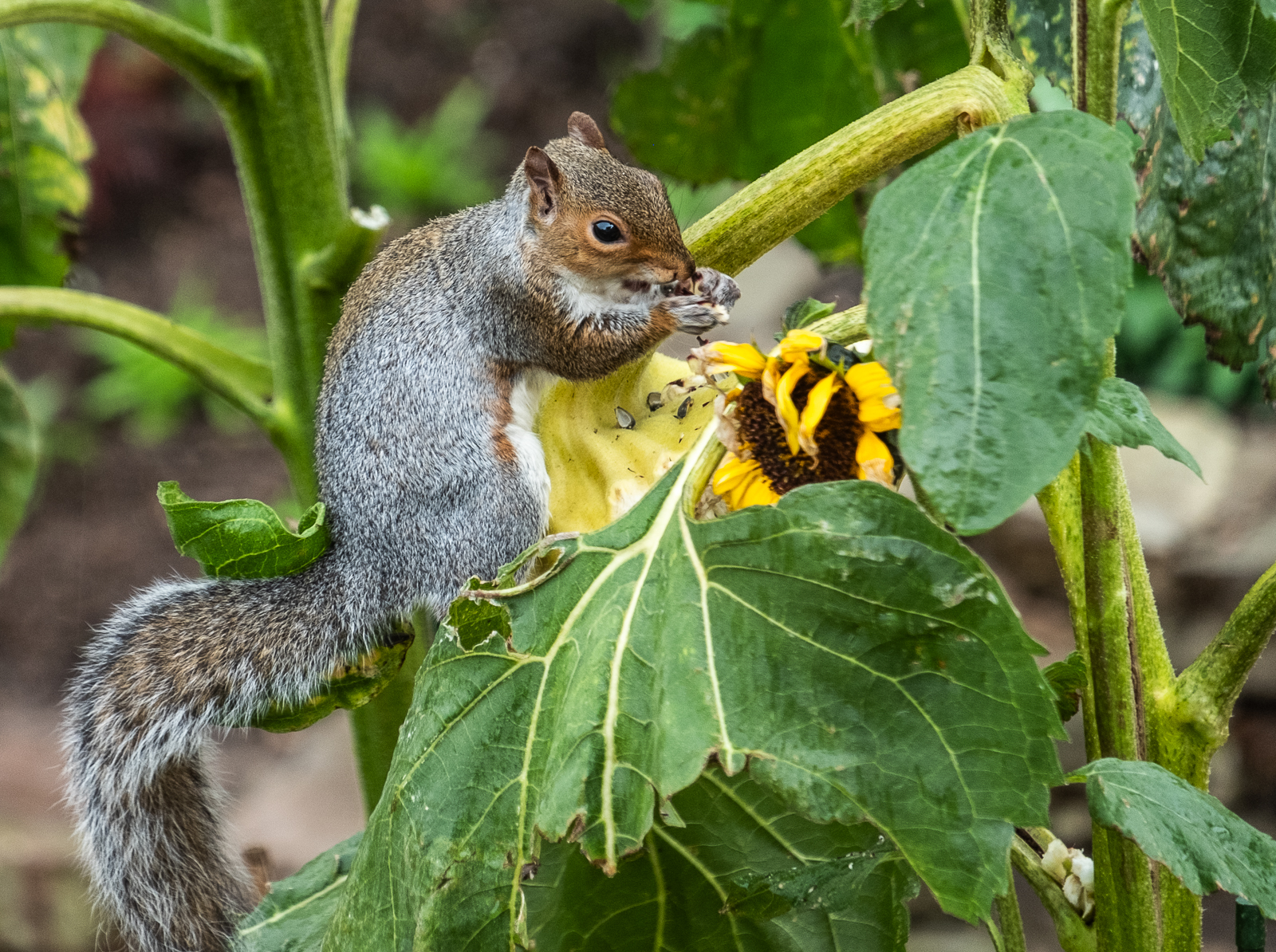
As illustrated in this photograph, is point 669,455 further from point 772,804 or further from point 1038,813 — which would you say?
point 1038,813

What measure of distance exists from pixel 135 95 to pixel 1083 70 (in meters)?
3.38

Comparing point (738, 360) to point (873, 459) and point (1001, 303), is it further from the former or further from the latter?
point (1001, 303)

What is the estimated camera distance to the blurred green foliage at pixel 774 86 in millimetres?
1189

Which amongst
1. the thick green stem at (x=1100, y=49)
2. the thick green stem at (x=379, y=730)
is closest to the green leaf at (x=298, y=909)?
the thick green stem at (x=379, y=730)

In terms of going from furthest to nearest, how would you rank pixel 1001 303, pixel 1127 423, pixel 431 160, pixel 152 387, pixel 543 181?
pixel 431 160, pixel 152 387, pixel 543 181, pixel 1127 423, pixel 1001 303

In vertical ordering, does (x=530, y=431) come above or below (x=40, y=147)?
below

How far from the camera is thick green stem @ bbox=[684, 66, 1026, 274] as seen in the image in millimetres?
590

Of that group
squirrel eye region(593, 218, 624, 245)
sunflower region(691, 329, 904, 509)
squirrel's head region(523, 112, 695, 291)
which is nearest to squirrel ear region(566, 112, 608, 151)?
squirrel's head region(523, 112, 695, 291)

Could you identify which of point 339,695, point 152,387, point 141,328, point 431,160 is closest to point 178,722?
point 339,695

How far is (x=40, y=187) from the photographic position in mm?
1198

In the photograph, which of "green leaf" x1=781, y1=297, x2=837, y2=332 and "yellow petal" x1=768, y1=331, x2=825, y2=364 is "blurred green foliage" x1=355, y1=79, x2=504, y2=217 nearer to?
"green leaf" x1=781, y1=297, x2=837, y2=332

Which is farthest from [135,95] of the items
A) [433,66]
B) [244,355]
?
[244,355]

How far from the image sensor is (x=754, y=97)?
1.24 meters

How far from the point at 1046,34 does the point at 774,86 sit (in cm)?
35
